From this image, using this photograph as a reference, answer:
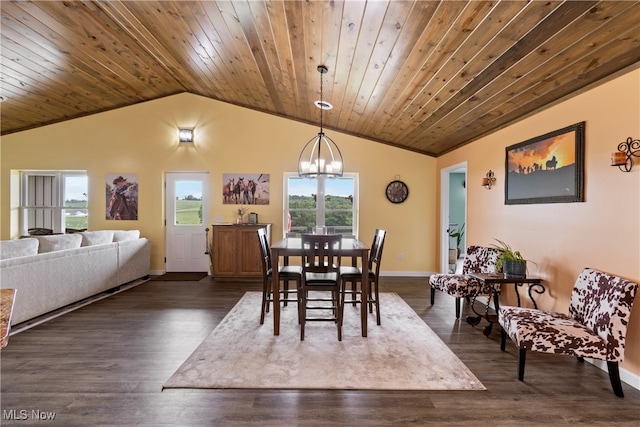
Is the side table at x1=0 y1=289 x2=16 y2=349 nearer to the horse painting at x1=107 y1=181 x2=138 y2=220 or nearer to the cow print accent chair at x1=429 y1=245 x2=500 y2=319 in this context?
the cow print accent chair at x1=429 y1=245 x2=500 y2=319

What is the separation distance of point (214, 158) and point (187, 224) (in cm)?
137

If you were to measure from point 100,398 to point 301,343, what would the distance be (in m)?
1.50

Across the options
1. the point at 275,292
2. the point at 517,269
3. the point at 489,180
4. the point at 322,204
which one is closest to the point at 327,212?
the point at 322,204

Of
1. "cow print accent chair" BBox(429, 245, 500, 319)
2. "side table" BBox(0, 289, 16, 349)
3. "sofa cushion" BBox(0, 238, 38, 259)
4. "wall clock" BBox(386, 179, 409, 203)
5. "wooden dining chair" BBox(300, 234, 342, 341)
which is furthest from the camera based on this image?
"wall clock" BBox(386, 179, 409, 203)

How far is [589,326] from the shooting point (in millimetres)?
2240

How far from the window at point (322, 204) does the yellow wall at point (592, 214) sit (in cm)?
269

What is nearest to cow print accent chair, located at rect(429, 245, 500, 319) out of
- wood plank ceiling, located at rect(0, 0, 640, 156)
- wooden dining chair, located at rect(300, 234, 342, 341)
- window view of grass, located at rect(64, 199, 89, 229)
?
wooden dining chair, located at rect(300, 234, 342, 341)

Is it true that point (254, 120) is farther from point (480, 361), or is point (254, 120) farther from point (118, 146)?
point (480, 361)

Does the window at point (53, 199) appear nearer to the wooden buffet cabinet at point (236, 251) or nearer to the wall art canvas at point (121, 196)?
the wall art canvas at point (121, 196)

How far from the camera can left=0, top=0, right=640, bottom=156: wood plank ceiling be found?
2027 mm

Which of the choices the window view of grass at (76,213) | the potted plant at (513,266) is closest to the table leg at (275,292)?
the potted plant at (513,266)

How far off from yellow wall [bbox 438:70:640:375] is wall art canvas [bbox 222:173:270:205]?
3.89m

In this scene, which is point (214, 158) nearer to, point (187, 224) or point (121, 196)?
point (187, 224)

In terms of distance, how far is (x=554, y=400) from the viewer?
6.59ft
